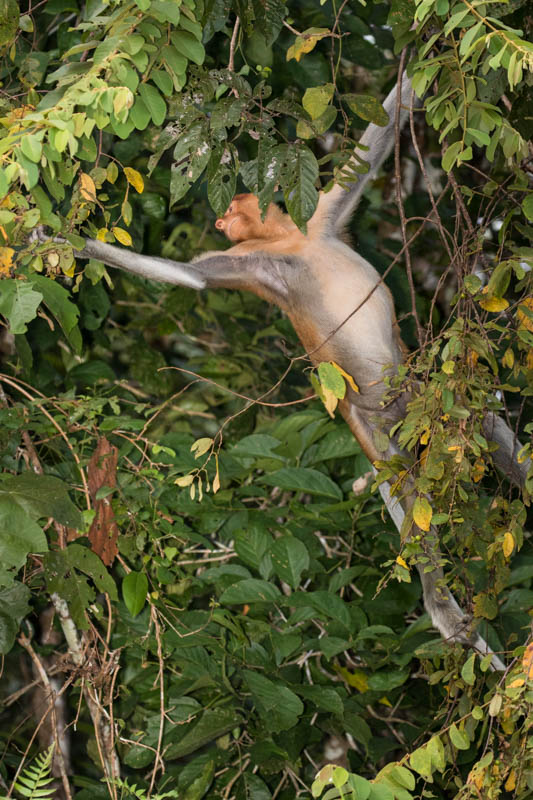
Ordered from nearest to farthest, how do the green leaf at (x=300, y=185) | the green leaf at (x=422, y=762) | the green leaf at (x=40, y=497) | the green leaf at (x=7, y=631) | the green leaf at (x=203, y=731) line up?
1. the green leaf at (x=422, y=762)
2. the green leaf at (x=300, y=185)
3. the green leaf at (x=40, y=497)
4. the green leaf at (x=7, y=631)
5. the green leaf at (x=203, y=731)

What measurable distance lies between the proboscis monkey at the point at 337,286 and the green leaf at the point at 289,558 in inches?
15.1

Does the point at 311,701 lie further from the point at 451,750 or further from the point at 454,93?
the point at 454,93

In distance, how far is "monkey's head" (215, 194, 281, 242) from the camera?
151 cm

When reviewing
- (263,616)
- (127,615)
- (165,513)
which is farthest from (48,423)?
(263,616)

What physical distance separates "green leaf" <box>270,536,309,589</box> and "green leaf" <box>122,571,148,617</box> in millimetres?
293

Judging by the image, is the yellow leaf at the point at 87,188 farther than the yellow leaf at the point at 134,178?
No

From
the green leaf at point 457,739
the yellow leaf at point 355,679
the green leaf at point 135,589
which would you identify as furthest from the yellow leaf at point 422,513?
the yellow leaf at point 355,679

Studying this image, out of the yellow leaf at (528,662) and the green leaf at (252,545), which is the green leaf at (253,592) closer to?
the green leaf at (252,545)

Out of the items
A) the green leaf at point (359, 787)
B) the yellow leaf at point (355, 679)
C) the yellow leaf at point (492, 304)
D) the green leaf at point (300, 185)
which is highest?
the green leaf at point (300, 185)

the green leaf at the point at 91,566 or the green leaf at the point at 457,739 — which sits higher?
the green leaf at the point at 457,739

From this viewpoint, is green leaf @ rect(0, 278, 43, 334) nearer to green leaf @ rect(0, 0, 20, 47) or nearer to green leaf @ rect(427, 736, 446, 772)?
green leaf @ rect(0, 0, 20, 47)

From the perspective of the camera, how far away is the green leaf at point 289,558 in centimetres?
182

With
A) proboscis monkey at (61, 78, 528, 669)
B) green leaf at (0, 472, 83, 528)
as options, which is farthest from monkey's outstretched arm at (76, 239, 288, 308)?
green leaf at (0, 472, 83, 528)

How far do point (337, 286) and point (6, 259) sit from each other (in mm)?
534
